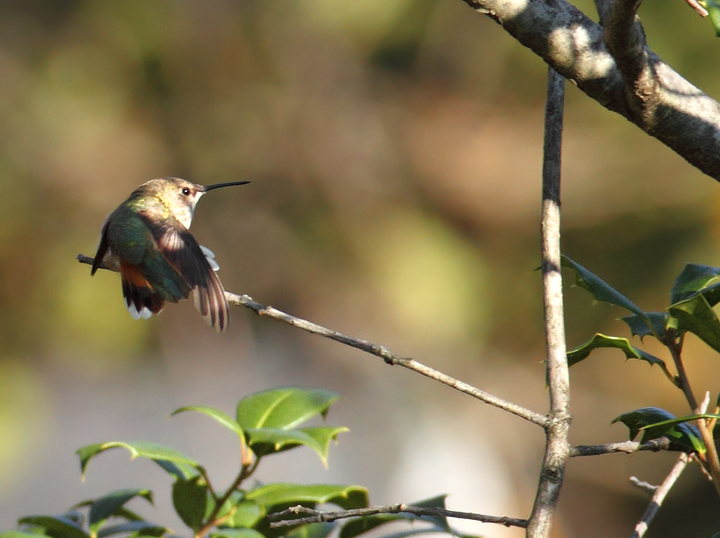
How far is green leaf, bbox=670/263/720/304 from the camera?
0.77 metres

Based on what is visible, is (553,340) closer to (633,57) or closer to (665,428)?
(665,428)

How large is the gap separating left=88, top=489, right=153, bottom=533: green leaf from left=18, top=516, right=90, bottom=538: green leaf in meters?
0.02

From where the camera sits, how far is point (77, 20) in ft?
16.5

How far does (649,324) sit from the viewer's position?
29.3 inches

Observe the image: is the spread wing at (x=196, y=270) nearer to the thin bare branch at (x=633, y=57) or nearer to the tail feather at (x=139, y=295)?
the tail feather at (x=139, y=295)

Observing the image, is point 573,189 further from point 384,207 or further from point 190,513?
point 190,513

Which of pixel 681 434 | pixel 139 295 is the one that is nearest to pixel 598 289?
pixel 681 434

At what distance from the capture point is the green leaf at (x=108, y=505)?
90 cm

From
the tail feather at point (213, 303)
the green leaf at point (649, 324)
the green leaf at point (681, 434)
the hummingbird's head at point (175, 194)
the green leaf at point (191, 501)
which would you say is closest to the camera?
the green leaf at point (681, 434)

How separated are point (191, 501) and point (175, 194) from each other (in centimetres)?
103

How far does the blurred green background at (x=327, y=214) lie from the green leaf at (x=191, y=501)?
408cm

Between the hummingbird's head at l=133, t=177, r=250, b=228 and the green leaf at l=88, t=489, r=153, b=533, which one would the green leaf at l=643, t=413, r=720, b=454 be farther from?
the hummingbird's head at l=133, t=177, r=250, b=228

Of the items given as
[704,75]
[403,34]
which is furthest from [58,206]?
[704,75]

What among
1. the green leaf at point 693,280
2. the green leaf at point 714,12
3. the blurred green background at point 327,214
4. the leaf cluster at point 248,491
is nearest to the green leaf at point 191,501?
the leaf cluster at point 248,491
